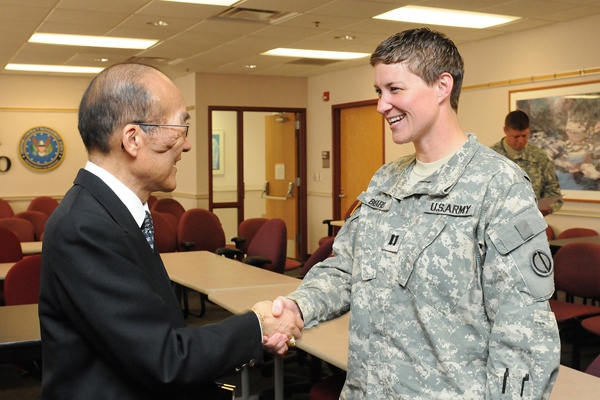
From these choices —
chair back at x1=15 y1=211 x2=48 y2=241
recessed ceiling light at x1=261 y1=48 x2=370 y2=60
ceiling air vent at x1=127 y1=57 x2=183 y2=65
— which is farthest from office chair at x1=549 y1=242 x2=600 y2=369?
ceiling air vent at x1=127 y1=57 x2=183 y2=65

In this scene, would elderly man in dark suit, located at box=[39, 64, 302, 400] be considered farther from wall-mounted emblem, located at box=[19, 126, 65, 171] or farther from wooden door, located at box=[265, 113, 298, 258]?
wall-mounted emblem, located at box=[19, 126, 65, 171]

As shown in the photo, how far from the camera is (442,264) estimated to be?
170cm

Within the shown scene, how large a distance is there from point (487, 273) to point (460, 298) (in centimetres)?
9

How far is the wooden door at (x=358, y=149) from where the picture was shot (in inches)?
381

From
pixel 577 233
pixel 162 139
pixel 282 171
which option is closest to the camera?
pixel 162 139

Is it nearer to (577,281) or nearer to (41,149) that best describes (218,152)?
(41,149)

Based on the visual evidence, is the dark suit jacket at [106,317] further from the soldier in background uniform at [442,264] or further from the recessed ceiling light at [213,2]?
the recessed ceiling light at [213,2]

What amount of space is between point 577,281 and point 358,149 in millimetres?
5447

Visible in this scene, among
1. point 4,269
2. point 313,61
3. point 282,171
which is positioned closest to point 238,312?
point 4,269

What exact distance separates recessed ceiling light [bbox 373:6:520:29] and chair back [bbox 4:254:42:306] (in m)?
3.93

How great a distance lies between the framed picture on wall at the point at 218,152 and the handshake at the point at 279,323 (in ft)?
28.4

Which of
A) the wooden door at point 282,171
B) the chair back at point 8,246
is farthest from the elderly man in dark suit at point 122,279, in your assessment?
the wooden door at point 282,171

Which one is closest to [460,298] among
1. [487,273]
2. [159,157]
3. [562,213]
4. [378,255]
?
[487,273]

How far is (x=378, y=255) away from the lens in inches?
72.9
